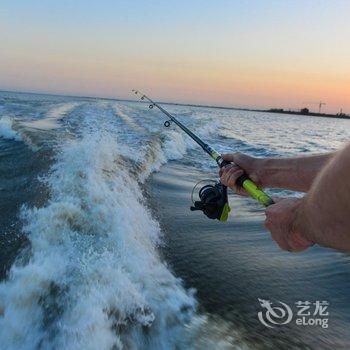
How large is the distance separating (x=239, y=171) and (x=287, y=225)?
3.47 feet

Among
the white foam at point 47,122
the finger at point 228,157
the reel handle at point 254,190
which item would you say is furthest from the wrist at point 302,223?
the white foam at point 47,122

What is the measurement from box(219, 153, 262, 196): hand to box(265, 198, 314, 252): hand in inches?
34.7

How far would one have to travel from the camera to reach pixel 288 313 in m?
3.99

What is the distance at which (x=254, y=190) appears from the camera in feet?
7.64

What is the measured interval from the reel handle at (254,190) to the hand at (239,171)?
0.03 metres

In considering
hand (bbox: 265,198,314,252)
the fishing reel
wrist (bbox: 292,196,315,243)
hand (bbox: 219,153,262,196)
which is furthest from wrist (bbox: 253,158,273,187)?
wrist (bbox: 292,196,315,243)

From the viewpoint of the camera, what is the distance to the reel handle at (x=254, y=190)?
2087 mm

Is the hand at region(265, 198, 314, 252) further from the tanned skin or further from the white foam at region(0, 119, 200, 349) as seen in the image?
the white foam at region(0, 119, 200, 349)

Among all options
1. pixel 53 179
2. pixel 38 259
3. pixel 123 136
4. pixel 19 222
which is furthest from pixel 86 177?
pixel 123 136

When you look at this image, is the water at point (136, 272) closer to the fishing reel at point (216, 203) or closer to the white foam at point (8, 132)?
the fishing reel at point (216, 203)

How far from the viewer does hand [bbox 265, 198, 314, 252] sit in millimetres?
1555

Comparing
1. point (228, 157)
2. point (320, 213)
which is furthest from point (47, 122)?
point (320, 213)

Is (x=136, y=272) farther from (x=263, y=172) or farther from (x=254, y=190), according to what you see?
(x=254, y=190)

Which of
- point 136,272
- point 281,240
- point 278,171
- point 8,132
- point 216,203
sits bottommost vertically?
point 136,272
